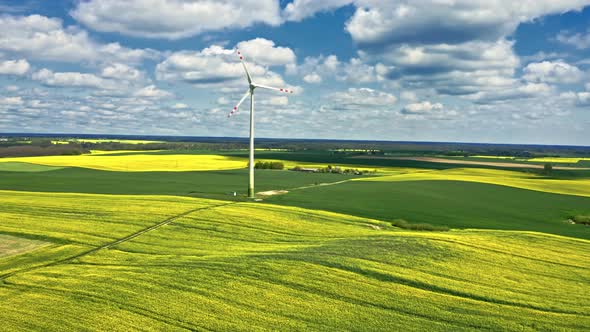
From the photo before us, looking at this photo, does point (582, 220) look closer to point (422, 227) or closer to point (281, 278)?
point (422, 227)

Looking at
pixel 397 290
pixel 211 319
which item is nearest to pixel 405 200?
pixel 397 290

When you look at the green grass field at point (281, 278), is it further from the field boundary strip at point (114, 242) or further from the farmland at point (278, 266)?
the field boundary strip at point (114, 242)

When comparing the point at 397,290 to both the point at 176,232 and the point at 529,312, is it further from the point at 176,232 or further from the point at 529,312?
the point at 176,232

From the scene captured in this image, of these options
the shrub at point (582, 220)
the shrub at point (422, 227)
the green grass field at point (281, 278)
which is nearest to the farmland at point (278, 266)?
the green grass field at point (281, 278)

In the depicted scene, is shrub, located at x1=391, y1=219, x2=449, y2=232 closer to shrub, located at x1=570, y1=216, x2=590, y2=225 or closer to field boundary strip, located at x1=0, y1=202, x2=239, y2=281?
shrub, located at x1=570, y1=216, x2=590, y2=225

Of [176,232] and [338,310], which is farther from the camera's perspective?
[176,232]

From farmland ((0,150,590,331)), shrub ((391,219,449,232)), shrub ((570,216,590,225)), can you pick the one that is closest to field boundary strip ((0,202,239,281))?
farmland ((0,150,590,331))
